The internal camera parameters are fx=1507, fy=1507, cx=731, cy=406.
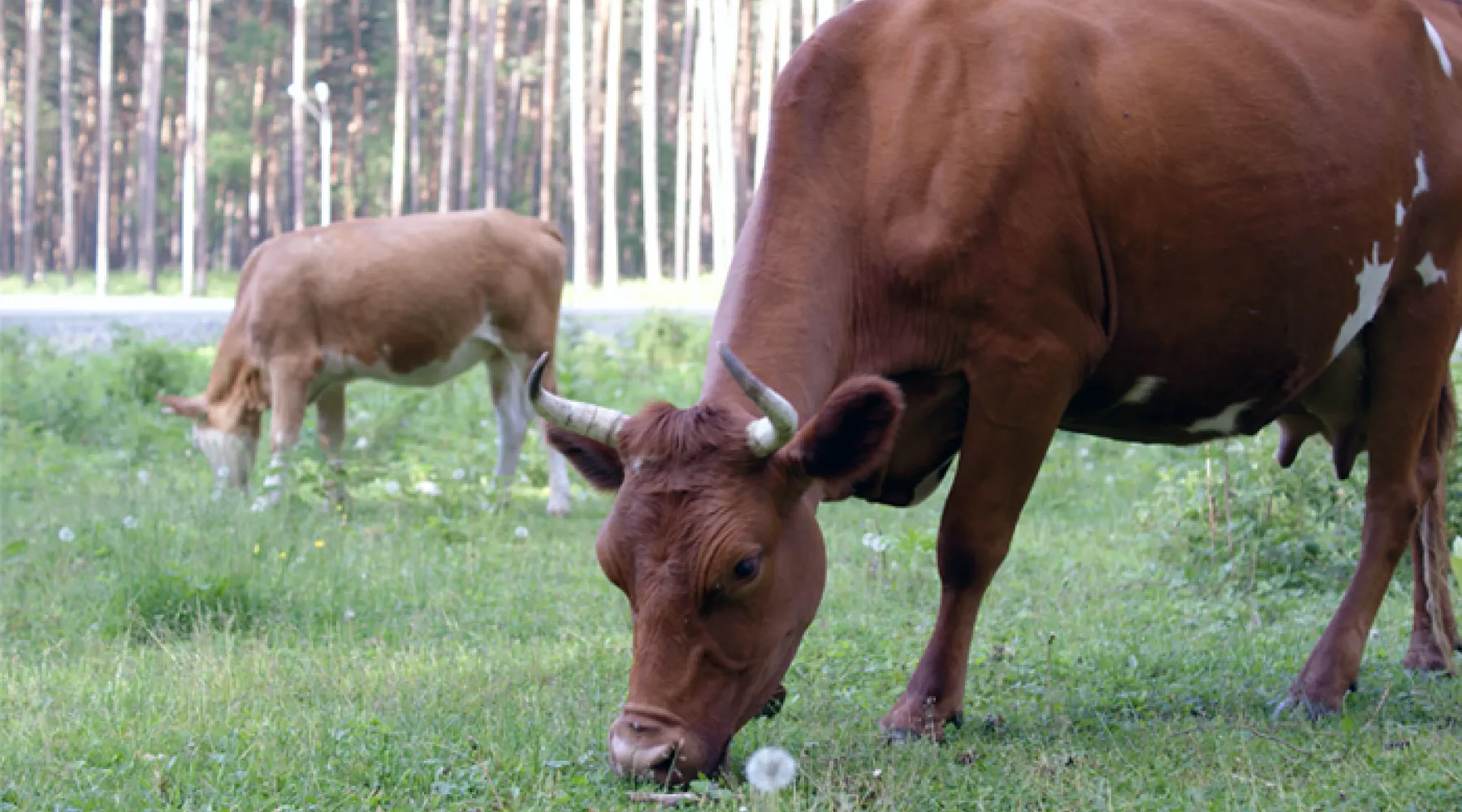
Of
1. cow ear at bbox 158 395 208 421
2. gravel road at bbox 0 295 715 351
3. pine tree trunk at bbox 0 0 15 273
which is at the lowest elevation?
pine tree trunk at bbox 0 0 15 273

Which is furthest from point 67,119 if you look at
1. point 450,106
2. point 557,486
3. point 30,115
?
point 557,486

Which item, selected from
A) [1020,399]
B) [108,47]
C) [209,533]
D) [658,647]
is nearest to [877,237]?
[1020,399]

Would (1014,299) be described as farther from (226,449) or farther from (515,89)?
(515,89)

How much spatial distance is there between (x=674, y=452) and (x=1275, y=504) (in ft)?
14.5

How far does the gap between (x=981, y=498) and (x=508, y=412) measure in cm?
717

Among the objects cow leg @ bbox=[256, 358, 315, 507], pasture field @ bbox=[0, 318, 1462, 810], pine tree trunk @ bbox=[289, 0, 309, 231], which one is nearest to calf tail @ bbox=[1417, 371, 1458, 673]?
pasture field @ bbox=[0, 318, 1462, 810]

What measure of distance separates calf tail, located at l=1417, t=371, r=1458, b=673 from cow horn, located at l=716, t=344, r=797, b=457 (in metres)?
3.01

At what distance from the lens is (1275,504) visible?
7145 millimetres

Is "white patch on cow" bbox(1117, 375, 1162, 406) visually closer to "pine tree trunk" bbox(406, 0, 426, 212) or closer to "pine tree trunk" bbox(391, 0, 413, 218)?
"pine tree trunk" bbox(391, 0, 413, 218)

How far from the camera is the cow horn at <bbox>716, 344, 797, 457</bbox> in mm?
3430

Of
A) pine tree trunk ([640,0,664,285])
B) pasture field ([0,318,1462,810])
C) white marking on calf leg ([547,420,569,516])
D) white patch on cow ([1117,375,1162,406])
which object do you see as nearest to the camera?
pasture field ([0,318,1462,810])

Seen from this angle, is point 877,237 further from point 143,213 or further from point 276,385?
point 143,213

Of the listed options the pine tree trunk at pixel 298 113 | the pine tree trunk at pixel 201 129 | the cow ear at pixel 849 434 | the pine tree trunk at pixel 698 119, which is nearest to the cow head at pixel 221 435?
the cow ear at pixel 849 434

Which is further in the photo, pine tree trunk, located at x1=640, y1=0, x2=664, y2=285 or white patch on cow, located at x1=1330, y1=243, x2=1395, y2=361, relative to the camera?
pine tree trunk, located at x1=640, y1=0, x2=664, y2=285
